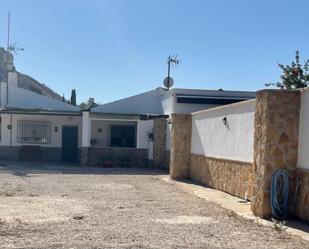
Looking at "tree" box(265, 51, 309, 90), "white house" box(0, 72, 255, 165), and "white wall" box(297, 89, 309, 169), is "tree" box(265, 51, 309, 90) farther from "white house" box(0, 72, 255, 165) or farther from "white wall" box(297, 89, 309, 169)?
"white wall" box(297, 89, 309, 169)

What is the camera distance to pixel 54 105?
1328 inches

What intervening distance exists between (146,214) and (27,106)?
24268mm

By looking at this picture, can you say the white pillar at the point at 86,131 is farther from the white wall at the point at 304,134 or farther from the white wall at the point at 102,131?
the white wall at the point at 304,134

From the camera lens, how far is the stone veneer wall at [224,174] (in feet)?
45.5

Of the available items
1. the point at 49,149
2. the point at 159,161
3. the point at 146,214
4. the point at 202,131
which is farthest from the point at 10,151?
the point at 146,214

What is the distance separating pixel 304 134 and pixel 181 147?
1064cm

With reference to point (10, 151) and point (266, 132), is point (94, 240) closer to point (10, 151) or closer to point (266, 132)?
point (266, 132)

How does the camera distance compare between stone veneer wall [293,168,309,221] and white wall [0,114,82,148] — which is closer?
stone veneer wall [293,168,309,221]

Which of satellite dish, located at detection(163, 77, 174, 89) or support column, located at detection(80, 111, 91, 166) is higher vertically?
satellite dish, located at detection(163, 77, 174, 89)

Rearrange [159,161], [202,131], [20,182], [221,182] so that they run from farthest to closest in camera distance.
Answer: [159,161] → [202,131] → [20,182] → [221,182]

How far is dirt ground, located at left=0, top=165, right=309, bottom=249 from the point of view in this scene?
804 cm

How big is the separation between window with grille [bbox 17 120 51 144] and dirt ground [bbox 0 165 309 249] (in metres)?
13.9

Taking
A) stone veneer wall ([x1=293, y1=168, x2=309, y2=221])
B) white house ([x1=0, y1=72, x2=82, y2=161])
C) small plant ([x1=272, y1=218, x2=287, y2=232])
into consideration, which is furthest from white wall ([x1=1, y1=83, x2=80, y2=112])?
small plant ([x1=272, y1=218, x2=287, y2=232])

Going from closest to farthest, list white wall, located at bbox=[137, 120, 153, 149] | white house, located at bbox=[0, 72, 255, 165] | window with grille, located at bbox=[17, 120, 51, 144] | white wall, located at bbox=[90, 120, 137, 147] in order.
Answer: white house, located at bbox=[0, 72, 255, 165] < white wall, located at bbox=[137, 120, 153, 149] < window with grille, located at bbox=[17, 120, 51, 144] < white wall, located at bbox=[90, 120, 137, 147]
